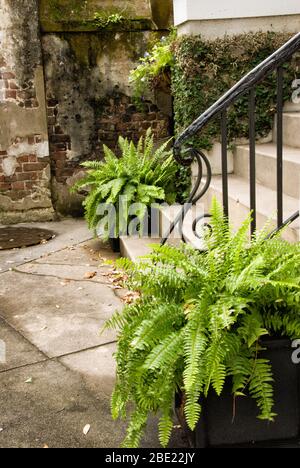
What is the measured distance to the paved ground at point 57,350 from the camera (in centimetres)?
265

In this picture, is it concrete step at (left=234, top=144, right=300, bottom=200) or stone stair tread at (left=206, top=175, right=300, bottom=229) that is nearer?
stone stair tread at (left=206, top=175, right=300, bottom=229)

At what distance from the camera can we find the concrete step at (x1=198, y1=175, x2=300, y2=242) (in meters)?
3.43

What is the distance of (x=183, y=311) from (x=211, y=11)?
343 centimetres

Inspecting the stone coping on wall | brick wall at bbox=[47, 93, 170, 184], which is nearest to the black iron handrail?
brick wall at bbox=[47, 93, 170, 184]

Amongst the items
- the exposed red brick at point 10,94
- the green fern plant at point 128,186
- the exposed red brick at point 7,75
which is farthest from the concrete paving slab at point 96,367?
the exposed red brick at point 7,75

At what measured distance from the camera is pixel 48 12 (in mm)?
6875

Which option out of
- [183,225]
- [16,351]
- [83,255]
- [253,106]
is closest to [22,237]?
[83,255]

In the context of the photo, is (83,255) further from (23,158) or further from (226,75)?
(226,75)

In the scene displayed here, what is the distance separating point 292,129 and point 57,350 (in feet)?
8.46

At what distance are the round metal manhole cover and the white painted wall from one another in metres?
2.94

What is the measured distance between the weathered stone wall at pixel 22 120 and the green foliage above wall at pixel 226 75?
2482 mm

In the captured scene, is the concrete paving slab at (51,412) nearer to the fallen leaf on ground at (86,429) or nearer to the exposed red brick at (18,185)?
the fallen leaf on ground at (86,429)

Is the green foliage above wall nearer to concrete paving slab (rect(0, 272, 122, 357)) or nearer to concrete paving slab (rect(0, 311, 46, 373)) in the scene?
concrete paving slab (rect(0, 272, 122, 357))
